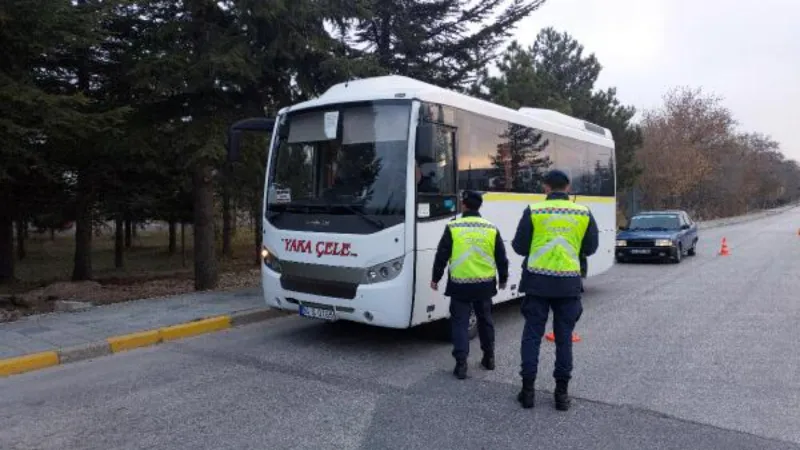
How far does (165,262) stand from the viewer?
98.5 feet

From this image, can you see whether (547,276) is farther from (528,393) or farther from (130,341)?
(130,341)

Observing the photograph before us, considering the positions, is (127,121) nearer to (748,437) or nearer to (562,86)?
(748,437)

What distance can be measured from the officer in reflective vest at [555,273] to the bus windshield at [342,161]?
1922mm

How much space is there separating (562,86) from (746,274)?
21253 millimetres

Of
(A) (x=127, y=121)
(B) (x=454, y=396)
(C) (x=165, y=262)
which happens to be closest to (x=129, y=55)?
(A) (x=127, y=121)

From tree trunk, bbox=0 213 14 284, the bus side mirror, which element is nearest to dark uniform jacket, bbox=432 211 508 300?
the bus side mirror

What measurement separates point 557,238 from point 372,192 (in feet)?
8.23

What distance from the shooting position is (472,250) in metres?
6.12

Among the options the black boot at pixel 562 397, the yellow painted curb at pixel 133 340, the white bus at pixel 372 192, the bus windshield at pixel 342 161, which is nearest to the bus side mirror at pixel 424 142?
the white bus at pixel 372 192

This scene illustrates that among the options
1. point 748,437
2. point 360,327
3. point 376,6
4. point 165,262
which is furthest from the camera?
point 165,262

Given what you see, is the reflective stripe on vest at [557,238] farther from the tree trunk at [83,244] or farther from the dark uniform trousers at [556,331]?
the tree trunk at [83,244]

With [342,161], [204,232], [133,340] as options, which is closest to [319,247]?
[342,161]

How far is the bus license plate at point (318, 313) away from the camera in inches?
283

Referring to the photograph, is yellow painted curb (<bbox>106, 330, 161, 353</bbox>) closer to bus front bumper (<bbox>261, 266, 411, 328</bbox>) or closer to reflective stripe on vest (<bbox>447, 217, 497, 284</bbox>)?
bus front bumper (<bbox>261, 266, 411, 328</bbox>)
